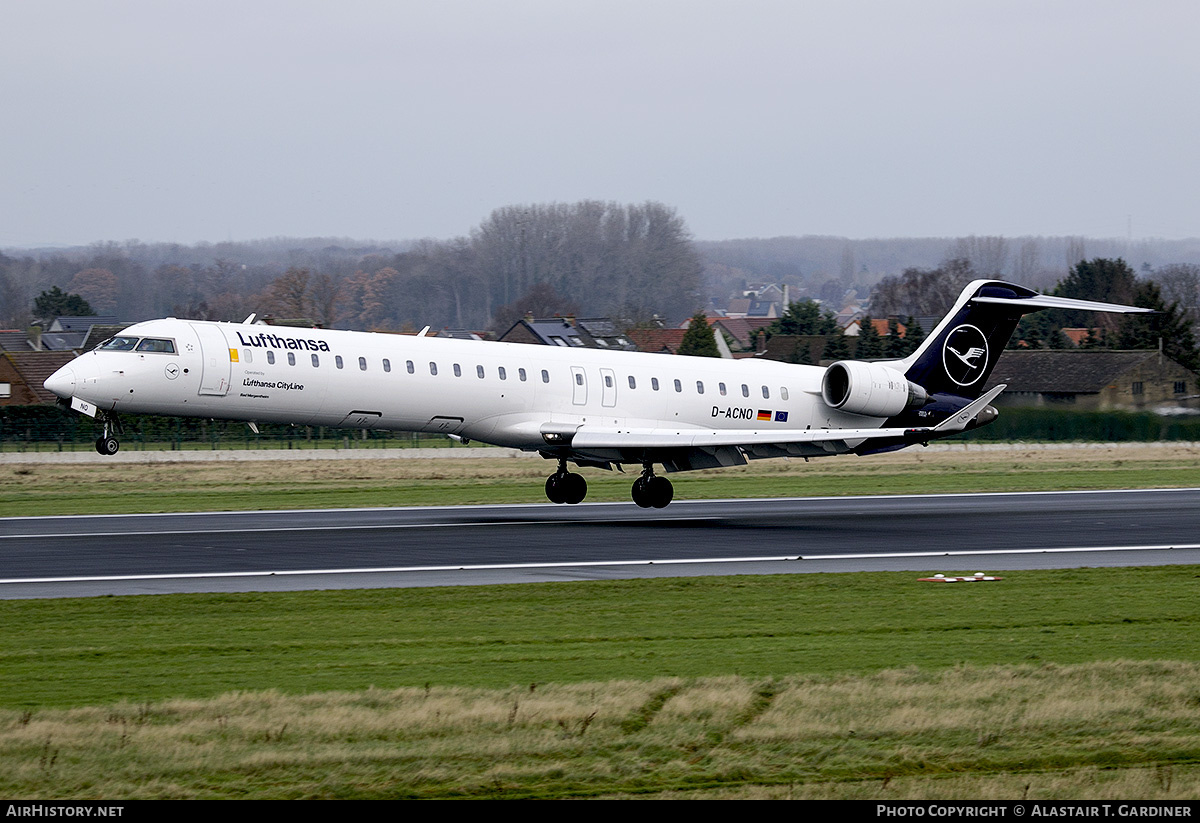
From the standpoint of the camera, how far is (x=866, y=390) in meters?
32.4

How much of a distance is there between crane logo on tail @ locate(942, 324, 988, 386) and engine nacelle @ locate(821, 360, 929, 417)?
142 cm

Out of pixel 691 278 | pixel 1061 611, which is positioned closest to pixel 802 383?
pixel 1061 611

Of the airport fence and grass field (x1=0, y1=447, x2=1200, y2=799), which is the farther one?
the airport fence

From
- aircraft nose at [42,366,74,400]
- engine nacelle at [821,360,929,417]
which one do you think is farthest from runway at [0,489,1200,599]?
aircraft nose at [42,366,74,400]

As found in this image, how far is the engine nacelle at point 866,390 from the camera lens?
32250mm

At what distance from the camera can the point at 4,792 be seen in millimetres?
8984

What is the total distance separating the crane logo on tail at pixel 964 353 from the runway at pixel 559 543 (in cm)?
337

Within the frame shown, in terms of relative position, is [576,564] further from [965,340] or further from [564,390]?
[965,340]

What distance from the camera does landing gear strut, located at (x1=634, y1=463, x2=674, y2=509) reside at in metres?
30.7

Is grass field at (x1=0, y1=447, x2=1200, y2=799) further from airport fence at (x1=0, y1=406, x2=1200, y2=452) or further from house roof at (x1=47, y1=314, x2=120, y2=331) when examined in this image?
house roof at (x1=47, y1=314, x2=120, y2=331)

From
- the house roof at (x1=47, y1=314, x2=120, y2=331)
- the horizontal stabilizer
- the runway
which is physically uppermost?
the house roof at (x1=47, y1=314, x2=120, y2=331)

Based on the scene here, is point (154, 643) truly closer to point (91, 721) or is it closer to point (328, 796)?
point (91, 721)

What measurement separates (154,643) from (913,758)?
855 cm

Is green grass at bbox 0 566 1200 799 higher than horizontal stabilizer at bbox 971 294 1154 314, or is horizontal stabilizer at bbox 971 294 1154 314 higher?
horizontal stabilizer at bbox 971 294 1154 314
